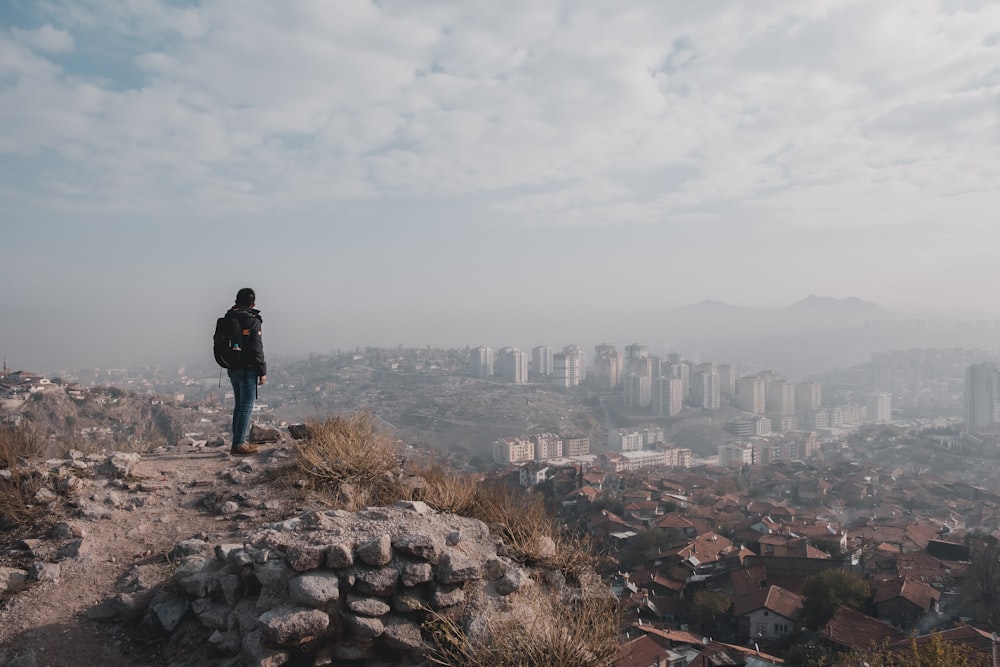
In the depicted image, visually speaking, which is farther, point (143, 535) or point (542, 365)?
point (542, 365)

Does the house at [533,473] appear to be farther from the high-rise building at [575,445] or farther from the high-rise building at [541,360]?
the high-rise building at [541,360]

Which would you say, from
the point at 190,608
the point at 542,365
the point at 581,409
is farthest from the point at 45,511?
the point at 542,365

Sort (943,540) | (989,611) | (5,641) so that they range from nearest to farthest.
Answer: (5,641) < (989,611) < (943,540)

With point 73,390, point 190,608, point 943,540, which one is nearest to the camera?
point 190,608

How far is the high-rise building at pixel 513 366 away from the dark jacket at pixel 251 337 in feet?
257

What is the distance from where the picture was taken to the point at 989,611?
15.7 m

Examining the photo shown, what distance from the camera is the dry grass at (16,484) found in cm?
464

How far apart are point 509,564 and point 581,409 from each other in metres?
70.1

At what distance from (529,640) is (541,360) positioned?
9423cm

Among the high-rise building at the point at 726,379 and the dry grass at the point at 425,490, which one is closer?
the dry grass at the point at 425,490

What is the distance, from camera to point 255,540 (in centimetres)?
381

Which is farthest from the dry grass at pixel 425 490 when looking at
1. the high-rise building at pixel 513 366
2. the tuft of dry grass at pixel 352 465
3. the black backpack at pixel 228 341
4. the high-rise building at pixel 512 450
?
the high-rise building at pixel 513 366

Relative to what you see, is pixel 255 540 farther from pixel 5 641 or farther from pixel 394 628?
pixel 5 641

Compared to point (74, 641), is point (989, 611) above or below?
below
